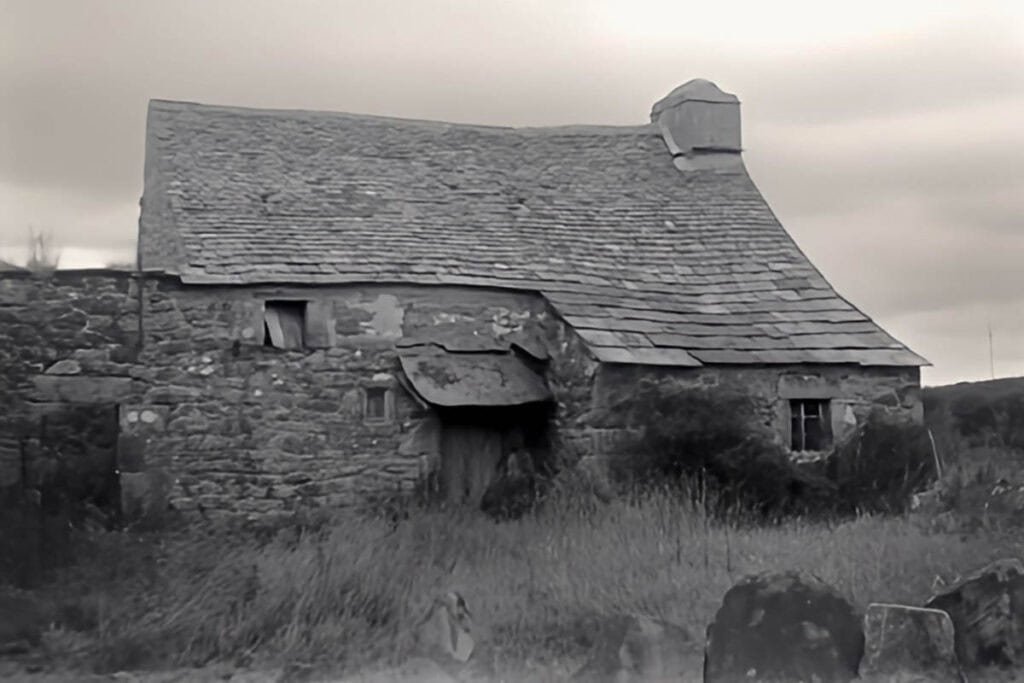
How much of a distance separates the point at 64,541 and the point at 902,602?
7.53 metres

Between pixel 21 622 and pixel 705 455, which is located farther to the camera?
pixel 705 455

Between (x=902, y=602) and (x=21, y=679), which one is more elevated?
(x=902, y=602)

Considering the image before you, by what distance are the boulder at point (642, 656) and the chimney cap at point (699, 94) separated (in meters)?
12.8

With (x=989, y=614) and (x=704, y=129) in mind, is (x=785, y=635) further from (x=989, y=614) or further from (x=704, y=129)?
(x=704, y=129)

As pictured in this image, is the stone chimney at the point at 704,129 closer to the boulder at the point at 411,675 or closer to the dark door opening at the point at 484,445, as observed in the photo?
the dark door opening at the point at 484,445

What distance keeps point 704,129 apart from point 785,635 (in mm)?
13012

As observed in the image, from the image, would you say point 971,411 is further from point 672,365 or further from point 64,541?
point 64,541

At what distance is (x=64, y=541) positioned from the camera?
11.6 m

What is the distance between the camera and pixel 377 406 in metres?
14.9

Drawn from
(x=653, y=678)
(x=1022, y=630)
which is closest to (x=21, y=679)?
(x=653, y=678)

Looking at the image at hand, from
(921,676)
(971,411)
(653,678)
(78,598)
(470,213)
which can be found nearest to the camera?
(921,676)

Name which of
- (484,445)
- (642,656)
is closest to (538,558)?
(642,656)

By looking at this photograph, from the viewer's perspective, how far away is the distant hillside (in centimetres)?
1803

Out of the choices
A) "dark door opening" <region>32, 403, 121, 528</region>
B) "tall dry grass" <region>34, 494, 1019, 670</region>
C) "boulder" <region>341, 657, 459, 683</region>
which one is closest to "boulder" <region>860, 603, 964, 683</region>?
"tall dry grass" <region>34, 494, 1019, 670</region>
